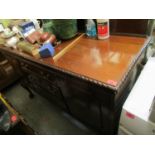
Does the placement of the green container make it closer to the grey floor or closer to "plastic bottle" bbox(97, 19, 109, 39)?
"plastic bottle" bbox(97, 19, 109, 39)

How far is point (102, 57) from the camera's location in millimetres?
839

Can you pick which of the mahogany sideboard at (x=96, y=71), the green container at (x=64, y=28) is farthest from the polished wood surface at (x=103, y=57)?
the green container at (x=64, y=28)

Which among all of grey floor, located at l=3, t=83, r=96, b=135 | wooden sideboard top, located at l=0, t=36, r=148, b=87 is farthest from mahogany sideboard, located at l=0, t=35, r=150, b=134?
grey floor, located at l=3, t=83, r=96, b=135

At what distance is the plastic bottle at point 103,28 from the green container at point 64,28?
195 millimetres

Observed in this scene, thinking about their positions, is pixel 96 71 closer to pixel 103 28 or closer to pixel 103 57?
pixel 103 57

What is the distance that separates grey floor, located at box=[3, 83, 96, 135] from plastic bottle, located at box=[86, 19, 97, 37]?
2.91 ft

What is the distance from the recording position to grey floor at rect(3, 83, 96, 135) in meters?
1.41

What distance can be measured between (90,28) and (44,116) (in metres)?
1.13

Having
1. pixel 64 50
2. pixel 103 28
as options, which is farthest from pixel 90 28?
pixel 64 50

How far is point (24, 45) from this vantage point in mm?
1086

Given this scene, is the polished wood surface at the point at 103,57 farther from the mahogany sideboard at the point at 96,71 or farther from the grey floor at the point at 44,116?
the grey floor at the point at 44,116
